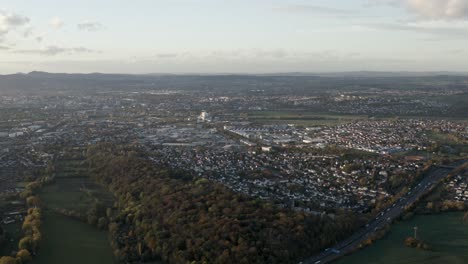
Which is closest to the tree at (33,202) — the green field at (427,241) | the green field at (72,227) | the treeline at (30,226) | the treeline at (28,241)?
the treeline at (30,226)

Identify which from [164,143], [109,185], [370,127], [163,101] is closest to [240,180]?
[109,185]

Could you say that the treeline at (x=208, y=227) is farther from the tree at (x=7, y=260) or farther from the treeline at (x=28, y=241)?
the tree at (x=7, y=260)

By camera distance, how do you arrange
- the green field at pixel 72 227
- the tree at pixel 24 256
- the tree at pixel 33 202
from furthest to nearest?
1. the tree at pixel 33 202
2. the green field at pixel 72 227
3. the tree at pixel 24 256

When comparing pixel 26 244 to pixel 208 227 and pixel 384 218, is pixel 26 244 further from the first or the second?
pixel 384 218

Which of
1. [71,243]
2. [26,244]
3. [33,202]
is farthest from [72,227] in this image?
[33,202]

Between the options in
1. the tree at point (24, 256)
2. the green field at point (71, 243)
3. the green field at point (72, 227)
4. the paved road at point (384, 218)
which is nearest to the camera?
the tree at point (24, 256)

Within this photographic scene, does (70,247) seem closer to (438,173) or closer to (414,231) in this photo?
(414,231)
